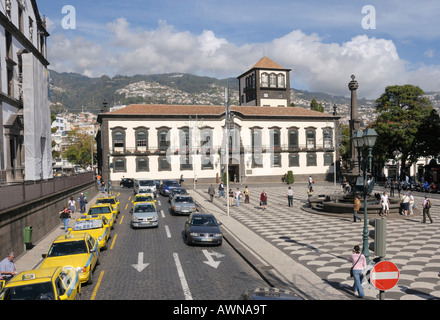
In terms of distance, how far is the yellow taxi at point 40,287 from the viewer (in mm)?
8914

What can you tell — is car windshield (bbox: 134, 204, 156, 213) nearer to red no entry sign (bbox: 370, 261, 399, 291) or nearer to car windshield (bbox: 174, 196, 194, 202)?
car windshield (bbox: 174, 196, 194, 202)

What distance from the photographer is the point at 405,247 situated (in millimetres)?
17188

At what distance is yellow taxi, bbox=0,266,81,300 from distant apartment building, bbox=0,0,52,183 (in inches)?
724

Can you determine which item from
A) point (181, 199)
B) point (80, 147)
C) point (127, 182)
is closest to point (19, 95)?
point (181, 199)

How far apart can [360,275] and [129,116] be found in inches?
1899

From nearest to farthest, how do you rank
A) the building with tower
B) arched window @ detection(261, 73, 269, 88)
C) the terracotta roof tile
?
the terracotta roof tile < the building with tower < arched window @ detection(261, 73, 269, 88)

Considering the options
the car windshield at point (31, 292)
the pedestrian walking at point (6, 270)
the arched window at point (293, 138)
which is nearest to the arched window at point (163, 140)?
the arched window at point (293, 138)

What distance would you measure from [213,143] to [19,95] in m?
32.8

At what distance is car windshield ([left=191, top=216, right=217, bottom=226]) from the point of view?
1973cm

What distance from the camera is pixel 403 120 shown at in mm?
54344

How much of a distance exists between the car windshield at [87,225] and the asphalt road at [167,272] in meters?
1.26

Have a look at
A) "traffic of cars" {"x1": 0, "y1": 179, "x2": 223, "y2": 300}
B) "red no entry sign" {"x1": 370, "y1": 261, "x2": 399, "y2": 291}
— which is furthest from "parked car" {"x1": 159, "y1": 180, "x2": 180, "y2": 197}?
"red no entry sign" {"x1": 370, "y1": 261, "x2": 399, "y2": 291}

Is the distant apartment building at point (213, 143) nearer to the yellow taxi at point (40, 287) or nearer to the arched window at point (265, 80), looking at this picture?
the arched window at point (265, 80)
